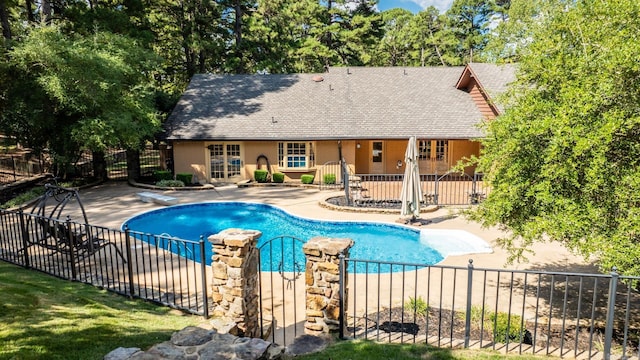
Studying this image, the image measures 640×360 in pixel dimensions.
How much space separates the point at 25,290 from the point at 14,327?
1.72 m

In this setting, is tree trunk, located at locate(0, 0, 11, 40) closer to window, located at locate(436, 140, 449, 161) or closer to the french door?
the french door

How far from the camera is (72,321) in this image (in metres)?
5.29

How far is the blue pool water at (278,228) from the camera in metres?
11.7

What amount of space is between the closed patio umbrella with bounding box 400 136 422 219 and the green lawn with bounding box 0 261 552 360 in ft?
26.2

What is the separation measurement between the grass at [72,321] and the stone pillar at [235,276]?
2.11 feet

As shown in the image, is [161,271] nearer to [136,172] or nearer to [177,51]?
[136,172]

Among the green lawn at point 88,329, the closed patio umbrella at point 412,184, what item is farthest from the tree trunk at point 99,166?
the closed patio umbrella at point 412,184

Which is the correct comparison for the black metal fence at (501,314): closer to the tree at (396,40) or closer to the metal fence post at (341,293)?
the metal fence post at (341,293)

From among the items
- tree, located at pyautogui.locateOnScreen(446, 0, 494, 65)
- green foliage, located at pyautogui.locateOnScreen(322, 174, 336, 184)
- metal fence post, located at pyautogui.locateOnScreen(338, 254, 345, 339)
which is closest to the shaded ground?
metal fence post, located at pyautogui.locateOnScreen(338, 254, 345, 339)

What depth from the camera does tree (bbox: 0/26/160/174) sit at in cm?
1530

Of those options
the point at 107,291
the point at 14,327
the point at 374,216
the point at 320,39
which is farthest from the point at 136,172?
the point at 320,39

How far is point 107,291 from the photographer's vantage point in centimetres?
726

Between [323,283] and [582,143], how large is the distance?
3.95m

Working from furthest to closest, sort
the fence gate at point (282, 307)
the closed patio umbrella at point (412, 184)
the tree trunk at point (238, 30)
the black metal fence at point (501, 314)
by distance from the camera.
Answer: the tree trunk at point (238, 30)
the closed patio umbrella at point (412, 184)
the fence gate at point (282, 307)
the black metal fence at point (501, 314)
